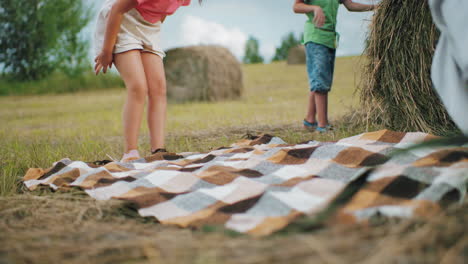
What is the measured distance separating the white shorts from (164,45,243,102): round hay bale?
4530mm

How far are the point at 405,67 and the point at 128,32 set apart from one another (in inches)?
57.1

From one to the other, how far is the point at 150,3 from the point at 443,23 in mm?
1337

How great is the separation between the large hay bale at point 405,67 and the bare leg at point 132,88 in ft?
4.11

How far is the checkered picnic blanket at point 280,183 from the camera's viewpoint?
3.03 ft

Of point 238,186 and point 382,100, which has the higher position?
point 382,100

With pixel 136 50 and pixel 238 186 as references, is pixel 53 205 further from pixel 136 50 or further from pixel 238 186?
pixel 136 50

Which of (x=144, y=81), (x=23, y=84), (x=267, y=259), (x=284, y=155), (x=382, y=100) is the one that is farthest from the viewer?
(x=23, y=84)

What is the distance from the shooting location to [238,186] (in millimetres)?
1215

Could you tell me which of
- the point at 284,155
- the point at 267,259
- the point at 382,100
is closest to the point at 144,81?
the point at 284,155

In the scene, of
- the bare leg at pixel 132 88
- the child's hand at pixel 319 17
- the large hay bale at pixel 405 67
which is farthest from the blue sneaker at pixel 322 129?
the bare leg at pixel 132 88

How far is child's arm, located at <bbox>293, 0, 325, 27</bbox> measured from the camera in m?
2.57

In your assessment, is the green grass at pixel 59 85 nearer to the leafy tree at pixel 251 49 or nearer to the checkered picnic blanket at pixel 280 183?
the checkered picnic blanket at pixel 280 183

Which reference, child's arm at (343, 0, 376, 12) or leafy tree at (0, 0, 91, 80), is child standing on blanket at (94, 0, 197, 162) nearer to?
child's arm at (343, 0, 376, 12)

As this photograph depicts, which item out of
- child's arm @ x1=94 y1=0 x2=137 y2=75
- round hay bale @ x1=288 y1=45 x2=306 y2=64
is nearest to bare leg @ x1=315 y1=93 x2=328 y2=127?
child's arm @ x1=94 y1=0 x2=137 y2=75
